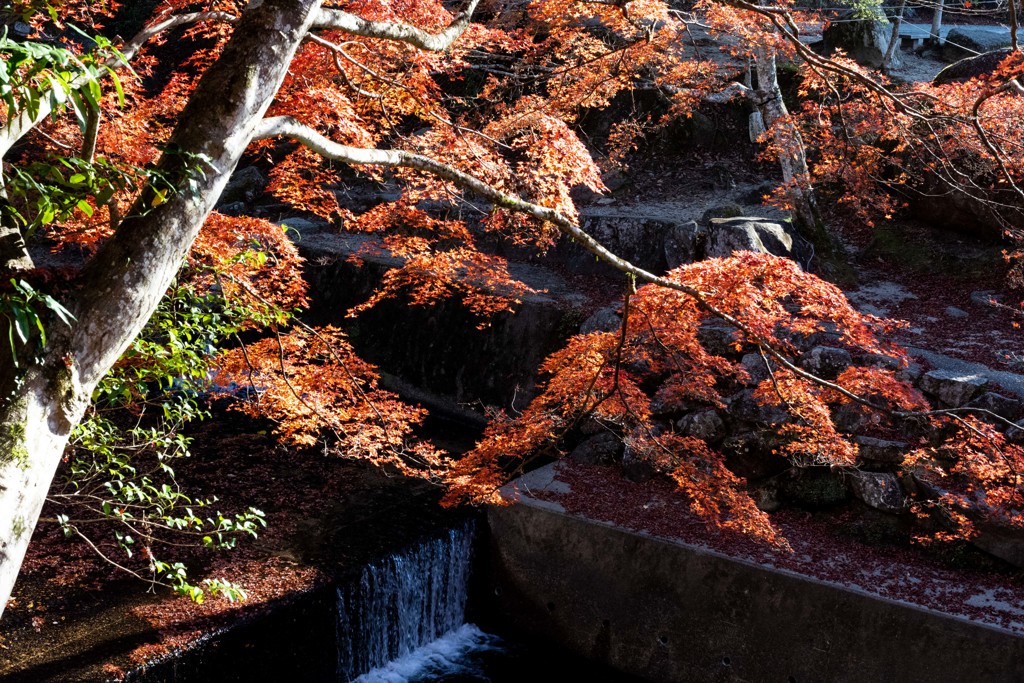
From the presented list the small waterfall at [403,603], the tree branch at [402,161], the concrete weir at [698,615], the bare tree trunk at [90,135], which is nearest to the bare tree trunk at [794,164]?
the concrete weir at [698,615]

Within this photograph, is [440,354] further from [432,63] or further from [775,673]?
[775,673]

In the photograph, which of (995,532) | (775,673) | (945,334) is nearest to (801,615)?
(775,673)

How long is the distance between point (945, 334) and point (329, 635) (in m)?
8.71

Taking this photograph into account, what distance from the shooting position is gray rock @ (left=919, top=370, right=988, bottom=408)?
874cm

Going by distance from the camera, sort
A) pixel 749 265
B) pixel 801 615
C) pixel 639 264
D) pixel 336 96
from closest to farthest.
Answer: pixel 749 265, pixel 801 615, pixel 336 96, pixel 639 264

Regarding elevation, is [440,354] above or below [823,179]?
below

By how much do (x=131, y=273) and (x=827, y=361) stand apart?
841 centimetres

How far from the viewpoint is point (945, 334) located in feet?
35.6

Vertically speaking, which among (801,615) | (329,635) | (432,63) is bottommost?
(329,635)

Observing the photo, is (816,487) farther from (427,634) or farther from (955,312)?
(955,312)

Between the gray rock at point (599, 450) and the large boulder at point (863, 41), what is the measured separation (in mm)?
11494

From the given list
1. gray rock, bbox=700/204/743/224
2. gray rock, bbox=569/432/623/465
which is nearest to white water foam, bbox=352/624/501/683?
gray rock, bbox=569/432/623/465

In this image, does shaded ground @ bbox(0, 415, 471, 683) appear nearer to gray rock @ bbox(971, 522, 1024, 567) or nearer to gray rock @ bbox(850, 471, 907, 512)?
gray rock @ bbox(850, 471, 907, 512)

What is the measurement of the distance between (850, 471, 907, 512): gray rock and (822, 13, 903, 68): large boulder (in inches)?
458
